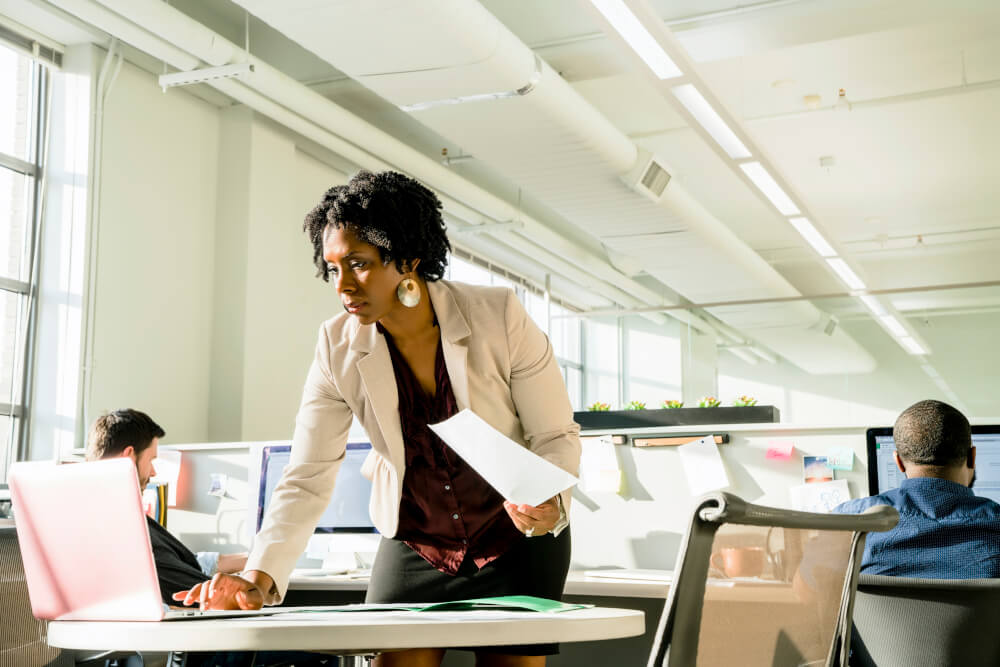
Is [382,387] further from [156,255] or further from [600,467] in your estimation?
[156,255]

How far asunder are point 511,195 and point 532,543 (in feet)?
23.4

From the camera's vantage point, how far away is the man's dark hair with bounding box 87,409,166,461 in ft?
9.67

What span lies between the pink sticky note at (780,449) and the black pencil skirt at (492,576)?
143 centimetres

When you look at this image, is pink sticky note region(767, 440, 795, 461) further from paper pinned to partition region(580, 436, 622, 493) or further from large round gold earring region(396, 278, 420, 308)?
large round gold earring region(396, 278, 420, 308)

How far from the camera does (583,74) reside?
5.71 meters

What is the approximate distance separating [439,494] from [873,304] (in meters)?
7.74

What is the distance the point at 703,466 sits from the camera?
2.91m

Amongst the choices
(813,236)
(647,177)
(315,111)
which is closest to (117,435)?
(315,111)

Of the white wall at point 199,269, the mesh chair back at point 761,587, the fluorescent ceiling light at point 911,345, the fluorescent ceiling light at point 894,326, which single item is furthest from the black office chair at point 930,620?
the fluorescent ceiling light at point 911,345

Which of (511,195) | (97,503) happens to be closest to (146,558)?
(97,503)

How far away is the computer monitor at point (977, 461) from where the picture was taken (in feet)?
8.07

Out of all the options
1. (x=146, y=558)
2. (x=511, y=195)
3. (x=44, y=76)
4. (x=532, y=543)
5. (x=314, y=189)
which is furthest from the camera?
(x=511, y=195)

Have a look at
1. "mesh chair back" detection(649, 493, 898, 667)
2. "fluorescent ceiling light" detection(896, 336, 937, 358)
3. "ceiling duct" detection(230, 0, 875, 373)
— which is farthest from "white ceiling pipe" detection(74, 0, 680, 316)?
"mesh chair back" detection(649, 493, 898, 667)

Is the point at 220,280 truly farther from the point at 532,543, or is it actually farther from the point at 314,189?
the point at 532,543
